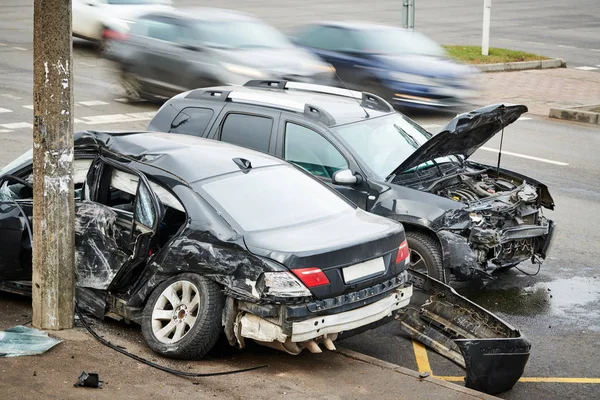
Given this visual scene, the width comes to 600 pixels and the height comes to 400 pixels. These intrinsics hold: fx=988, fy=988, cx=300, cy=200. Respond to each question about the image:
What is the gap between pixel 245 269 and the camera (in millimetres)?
7168

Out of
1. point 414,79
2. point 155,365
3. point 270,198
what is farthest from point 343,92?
point 414,79

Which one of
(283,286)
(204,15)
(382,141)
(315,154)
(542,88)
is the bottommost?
(542,88)

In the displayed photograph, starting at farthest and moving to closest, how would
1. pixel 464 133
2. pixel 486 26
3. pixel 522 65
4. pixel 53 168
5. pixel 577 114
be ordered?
1. pixel 486 26
2. pixel 522 65
3. pixel 577 114
4. pixel 464 133
5. pixel 53 168

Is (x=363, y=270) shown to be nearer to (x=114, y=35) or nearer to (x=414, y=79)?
(x=414, y=79)

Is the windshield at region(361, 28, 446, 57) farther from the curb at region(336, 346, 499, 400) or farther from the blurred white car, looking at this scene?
the curb at region(336, 346, 499, 400)

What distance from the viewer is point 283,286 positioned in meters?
7.04

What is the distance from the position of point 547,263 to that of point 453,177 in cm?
161

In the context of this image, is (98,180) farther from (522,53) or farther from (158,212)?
(522,53)

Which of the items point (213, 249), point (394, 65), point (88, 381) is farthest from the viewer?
point (394, 65)

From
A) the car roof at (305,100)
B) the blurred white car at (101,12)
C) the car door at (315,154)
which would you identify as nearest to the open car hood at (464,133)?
the car door at (315,154)

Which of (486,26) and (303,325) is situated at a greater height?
(486,26)

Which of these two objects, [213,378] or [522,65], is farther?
[522,65]

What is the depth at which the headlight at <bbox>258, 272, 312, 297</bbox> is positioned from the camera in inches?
277

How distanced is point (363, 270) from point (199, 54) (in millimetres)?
11786
